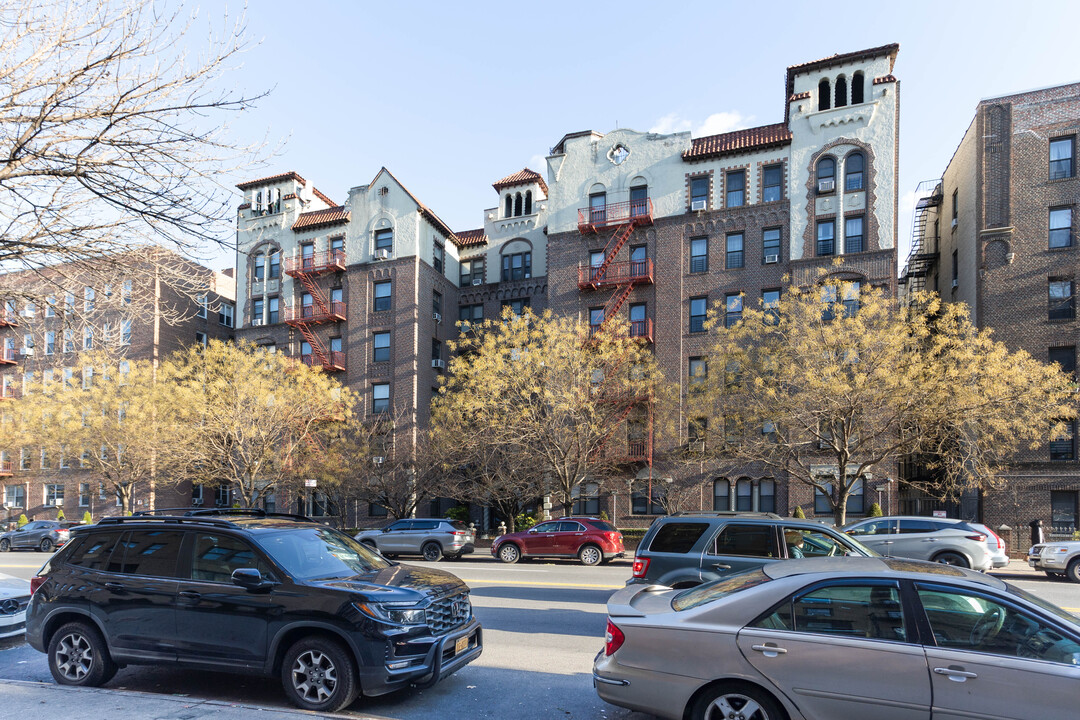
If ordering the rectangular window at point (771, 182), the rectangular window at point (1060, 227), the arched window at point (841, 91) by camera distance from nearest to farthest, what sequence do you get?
the rectangular window at point (1060, 227)
the arched window at point (841, 91)
the rectangular window at point (771, 182)

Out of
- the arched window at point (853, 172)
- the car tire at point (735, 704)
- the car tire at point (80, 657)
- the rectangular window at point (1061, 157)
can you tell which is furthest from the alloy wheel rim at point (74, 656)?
the rectangular window at point (1061, 157)

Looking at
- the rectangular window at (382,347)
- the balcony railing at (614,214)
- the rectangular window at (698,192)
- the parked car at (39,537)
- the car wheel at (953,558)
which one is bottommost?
the parked car at (39,537)

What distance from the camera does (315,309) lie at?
121 ft

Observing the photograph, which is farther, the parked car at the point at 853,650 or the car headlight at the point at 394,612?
the car headlight at the point at 394,612

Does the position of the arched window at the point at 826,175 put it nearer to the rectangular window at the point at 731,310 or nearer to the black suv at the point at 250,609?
the rectangular window at the point at 731,310

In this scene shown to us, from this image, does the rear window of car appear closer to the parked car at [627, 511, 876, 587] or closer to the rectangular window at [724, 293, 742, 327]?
the parked car at [627, 511, 876, 587]

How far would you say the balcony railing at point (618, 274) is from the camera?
101 feet

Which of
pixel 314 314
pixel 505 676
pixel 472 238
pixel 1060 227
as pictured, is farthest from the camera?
pixel 472 238

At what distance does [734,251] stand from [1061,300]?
12478 mm

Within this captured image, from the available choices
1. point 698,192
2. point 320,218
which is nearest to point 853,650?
point 698,192

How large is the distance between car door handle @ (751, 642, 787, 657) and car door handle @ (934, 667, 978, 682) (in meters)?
0.98

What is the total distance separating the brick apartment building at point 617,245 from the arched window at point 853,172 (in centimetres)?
6

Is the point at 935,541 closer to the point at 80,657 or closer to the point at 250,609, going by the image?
the point at 250,609

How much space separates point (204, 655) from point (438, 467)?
22541mm
